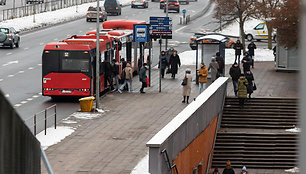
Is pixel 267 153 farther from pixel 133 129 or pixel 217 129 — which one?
pixel 133 129

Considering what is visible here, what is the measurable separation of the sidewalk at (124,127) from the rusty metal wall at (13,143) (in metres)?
13.3

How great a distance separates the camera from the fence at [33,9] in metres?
68.0

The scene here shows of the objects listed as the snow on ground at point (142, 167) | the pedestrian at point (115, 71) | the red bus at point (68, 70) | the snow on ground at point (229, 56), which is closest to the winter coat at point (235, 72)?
the pedestrian at point (115, 71)

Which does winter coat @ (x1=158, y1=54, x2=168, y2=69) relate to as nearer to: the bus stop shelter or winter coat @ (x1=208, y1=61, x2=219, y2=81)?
the bus stop shelter

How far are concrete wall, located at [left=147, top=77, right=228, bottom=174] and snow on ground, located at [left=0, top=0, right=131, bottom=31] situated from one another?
3581cm

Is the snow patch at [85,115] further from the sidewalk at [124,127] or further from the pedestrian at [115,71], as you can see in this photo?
the pedestrian at [115,71]

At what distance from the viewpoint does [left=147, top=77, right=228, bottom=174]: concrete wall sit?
17.9 m

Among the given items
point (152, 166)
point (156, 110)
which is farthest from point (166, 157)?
point (156, 110)

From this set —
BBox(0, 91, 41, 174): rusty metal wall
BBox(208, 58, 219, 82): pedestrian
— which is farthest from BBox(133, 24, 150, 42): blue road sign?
BBox(0, 91, 41, 174): rusty metal wall

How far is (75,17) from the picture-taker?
249 ft

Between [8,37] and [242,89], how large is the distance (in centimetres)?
2336

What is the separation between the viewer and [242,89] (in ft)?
95.0

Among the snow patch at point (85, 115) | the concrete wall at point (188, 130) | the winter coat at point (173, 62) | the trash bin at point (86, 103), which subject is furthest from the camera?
the winter coat at point (173, 62)

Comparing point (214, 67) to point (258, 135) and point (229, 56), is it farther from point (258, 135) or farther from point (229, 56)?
point (229, 56)
